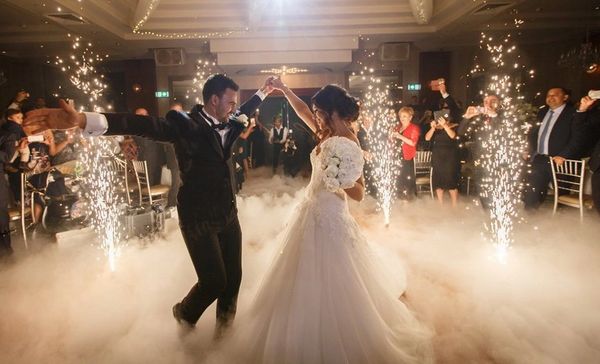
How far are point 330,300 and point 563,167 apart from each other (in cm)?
444

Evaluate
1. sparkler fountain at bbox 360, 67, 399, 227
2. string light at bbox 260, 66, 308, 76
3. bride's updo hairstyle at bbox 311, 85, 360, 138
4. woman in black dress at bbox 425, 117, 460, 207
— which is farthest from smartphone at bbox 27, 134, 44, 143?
string light at bbox 260, 66, 308, 76

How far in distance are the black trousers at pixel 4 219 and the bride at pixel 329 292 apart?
3.14m

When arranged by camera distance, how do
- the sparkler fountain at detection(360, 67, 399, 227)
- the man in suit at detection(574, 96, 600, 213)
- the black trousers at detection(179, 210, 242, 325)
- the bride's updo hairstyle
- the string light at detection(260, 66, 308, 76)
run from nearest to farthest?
1. the black trousers at detection(179, 210, 242, 325)
2. the bride's updo hairstyle
3. the man in suit at detection(574, 96, 600, 213)
4. the sparkler fountain at detection(360, 67, 399, 227)
5. the string light at detection(260, 66, 308, 76)

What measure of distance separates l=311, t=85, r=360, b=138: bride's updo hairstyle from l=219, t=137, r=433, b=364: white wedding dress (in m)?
0.22

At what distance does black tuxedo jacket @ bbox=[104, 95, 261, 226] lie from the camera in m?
2.10

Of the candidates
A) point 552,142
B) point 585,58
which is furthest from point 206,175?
point 585,58

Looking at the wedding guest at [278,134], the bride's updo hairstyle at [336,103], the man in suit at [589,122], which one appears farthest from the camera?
the wedding guest at [278,134]

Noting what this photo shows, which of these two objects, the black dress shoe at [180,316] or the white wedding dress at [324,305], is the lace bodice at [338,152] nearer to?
the white wedding dress at [324,305]

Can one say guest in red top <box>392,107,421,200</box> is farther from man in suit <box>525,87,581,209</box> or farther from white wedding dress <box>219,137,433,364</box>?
white wedding dress <box>219,137,433,364</box>

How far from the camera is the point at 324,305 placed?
2172 millimetres

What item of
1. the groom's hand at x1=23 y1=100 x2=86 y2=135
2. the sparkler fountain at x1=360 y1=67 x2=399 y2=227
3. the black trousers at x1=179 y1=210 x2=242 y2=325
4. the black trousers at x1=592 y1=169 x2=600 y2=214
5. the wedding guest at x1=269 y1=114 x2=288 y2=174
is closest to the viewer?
the groom's hand at x1=23 y1=100 x2=86 y2=135

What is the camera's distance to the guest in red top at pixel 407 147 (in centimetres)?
577

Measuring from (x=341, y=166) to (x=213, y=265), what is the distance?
89cm

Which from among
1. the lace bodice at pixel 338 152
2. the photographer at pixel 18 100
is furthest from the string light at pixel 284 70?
the lace bodice at pixel 338 152
